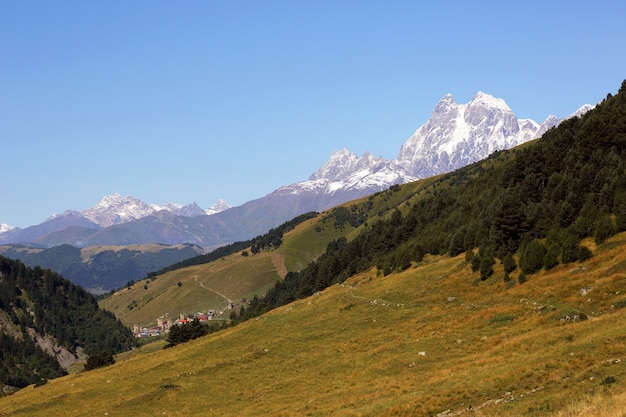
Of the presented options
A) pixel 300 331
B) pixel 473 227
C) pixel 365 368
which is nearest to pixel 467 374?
pixel 365 368

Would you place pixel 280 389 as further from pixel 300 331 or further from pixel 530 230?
pixel 530 230

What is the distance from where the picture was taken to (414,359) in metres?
45.4

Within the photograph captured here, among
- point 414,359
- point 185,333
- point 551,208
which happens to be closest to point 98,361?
point 185,333

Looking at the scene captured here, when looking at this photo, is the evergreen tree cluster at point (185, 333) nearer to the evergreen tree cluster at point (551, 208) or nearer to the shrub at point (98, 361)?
the shrub at point (98, 361)

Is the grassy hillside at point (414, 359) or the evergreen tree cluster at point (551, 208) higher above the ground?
the evergreen tree cluster at point (551, 208)

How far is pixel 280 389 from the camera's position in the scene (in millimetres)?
46688

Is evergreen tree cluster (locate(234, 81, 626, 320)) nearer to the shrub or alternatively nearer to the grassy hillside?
the grassy hillside

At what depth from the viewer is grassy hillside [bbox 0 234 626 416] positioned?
30.3 meters

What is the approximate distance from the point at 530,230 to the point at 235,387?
43.1 meters

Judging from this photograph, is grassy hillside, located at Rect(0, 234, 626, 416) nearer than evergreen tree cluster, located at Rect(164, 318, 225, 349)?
Yes

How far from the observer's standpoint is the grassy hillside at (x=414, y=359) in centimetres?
3028

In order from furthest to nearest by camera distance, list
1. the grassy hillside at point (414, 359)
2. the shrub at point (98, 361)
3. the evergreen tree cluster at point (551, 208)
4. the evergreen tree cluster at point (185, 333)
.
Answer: the evergreen tree cluster at point (185, 333) < the shrub at point (98, 361) < the evergreen tree cluster at point (551, 208) < the grassy hillside at point (414, 359)

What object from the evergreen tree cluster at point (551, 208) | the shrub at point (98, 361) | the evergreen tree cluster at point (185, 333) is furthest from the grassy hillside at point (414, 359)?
the evergreen tree cluster at point (185, 333)

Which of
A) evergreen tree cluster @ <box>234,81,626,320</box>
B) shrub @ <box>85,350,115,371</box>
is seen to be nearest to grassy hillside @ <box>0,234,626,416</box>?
evergreen tree cluster @ <box>234,81,626,320</box>
